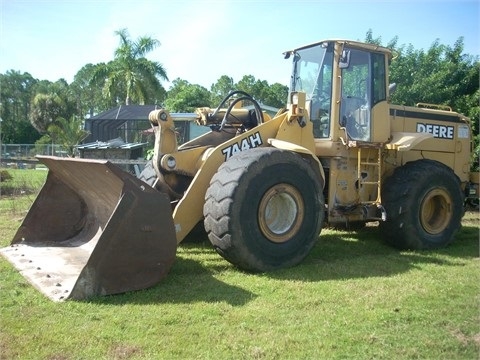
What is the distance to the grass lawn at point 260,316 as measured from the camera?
3.50 metres

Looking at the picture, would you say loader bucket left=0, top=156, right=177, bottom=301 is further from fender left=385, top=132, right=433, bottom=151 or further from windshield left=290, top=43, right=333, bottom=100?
fender left=385, top=132, right=433, bottom=151

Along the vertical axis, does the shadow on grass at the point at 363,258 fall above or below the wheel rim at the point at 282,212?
below

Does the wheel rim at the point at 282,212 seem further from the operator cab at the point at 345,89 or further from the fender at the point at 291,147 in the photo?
the operator cab at the point at 345,89

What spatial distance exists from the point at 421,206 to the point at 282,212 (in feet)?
7.48

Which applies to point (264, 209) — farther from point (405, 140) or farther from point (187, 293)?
point (405, 140)

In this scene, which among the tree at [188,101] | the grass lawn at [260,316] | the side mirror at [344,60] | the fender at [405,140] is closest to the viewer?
the grass lawn at [260,316]

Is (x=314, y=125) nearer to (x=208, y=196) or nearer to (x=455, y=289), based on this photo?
(x=208, y=196)

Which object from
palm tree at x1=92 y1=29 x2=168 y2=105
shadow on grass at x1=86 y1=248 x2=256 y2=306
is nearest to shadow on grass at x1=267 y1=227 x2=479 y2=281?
shadow on grass at x1=86 y1=248 x2=256 y2=306

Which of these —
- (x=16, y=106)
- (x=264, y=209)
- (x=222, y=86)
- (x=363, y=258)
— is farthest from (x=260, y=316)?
(x=16, y=106)

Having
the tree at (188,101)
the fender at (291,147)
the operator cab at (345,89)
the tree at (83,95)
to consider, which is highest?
the tree at (83,95)

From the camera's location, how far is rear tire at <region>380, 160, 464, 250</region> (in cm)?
679

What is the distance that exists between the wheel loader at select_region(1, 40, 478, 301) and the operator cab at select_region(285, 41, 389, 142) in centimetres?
2

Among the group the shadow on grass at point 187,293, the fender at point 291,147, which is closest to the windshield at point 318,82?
the fender at point 291,147

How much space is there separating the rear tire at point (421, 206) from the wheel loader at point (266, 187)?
→ 0.02 meters
